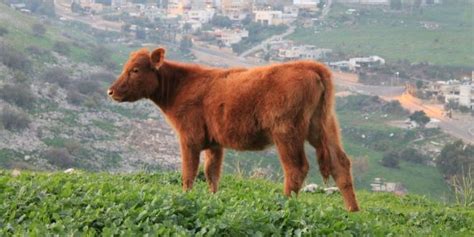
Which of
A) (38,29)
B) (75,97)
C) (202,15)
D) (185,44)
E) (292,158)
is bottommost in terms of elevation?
(75,97)

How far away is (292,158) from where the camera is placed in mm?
9648

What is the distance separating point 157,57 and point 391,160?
2275 centimetres

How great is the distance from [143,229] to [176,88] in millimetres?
4705

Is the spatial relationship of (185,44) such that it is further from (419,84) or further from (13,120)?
(13,120)

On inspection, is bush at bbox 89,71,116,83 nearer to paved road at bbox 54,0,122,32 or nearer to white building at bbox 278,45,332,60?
white building at bbox 278,45,332,60

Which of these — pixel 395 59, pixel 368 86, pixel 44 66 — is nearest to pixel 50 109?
pixel 44 66

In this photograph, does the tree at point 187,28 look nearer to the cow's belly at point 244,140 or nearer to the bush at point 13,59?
the bush at point 13,59

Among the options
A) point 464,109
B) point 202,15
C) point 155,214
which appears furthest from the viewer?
point 202,15

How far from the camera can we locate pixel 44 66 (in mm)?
45531

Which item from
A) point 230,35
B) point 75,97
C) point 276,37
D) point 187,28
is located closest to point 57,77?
point 75,97

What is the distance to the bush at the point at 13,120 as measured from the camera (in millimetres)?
34156

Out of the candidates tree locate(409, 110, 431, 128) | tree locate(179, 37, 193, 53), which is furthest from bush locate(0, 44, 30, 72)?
tree locate(409, 110, 431, 128)

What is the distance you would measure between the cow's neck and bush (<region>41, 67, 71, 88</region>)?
3190 cm

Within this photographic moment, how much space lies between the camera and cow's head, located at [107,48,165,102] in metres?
11.2
